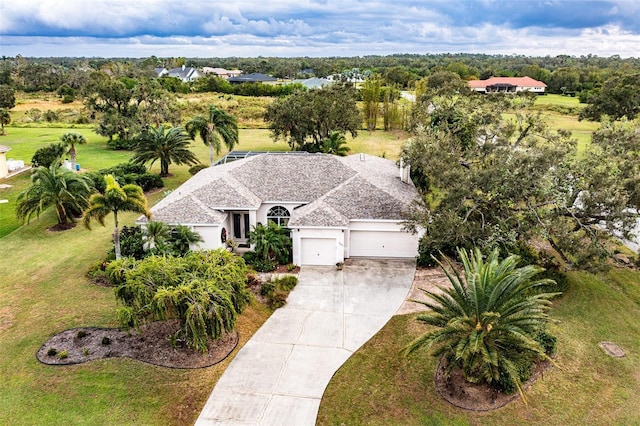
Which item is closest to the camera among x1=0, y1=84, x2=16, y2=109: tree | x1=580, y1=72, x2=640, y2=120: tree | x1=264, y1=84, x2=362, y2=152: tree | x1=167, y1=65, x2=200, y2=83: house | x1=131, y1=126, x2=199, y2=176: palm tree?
x1=131, y1=126, x2=199, y2=176: palm tree

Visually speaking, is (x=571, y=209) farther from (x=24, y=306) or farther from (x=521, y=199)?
(x=24, y=306)

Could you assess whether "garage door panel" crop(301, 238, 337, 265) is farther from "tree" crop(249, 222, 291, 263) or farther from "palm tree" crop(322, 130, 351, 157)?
"palm tree" crop(322, 130, 351, 157)

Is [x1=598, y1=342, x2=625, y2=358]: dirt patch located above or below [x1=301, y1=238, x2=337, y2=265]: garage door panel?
below

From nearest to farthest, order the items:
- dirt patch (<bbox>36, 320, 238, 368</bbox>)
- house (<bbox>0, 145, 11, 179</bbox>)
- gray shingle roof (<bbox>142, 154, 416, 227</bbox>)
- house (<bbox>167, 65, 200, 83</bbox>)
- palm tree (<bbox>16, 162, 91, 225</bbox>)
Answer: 1. dirt patch (<bbox>36, 320, 238, 368</bbox>)
2. gray shingle roof (<bbox>142, 154, 416, 227</bbox>)
3. palm tree (<bbox>16, 162, 91, 225</bbox>)
4. house (<bbox>0, 145, 11, 179</bbox>)
5. house (<bbox>167, 65, 200, 83</bbox>)

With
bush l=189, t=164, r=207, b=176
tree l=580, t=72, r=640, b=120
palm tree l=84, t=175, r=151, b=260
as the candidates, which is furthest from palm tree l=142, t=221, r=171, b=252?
tree l=580, t=72, r=640, b=120

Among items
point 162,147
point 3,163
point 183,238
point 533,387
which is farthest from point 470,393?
point 3,163

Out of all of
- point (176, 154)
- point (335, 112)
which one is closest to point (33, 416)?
point (176, 154)

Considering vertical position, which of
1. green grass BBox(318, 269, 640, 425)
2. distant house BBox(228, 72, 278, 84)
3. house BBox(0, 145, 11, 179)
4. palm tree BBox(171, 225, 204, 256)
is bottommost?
green grass BBox(318, 269, 640, 425)

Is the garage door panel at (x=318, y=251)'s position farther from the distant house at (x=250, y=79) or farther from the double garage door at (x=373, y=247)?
the distant house at (x=250, y=79)
